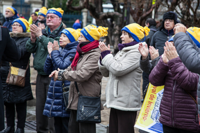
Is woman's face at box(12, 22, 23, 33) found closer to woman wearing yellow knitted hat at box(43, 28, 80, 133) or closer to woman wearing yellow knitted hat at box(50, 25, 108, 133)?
woman wearing yellow knitted hat at box(43, 28, 80, 133)

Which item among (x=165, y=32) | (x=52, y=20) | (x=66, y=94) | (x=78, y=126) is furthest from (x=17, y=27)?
(x=165, y=32)

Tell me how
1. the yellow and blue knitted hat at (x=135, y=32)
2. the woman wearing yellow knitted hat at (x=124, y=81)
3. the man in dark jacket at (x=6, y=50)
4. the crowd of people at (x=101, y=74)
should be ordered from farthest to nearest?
the yellow and blue knitted hat at (x=135, y=32)
the woman wearing yellow knitted hat at (x=124, y=81)
the man in dark jacket at (x=6, y=50)
the crowd of people at (x=101, y=74)

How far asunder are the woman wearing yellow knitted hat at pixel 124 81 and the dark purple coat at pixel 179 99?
26.7 inches

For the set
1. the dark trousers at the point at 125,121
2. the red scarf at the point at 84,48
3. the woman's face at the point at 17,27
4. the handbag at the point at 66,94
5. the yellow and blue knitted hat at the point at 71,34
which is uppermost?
the woman's face at the point at 17,27

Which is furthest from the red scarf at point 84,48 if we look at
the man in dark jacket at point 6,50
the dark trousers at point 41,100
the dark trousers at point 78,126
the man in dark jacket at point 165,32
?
the man in dark jacket at point 165,32

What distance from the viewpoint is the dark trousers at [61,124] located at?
4.96 m

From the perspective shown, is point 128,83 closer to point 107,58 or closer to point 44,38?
point 107,58

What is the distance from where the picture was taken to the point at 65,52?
201 inches

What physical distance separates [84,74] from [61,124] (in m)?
1.10

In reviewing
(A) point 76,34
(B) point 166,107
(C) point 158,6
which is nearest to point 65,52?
(A) point 76,34

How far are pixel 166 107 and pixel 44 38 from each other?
273 cm

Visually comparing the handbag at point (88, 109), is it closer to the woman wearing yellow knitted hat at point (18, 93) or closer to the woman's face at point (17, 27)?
the woman wearing yellow knitted hat at point (18, 93)

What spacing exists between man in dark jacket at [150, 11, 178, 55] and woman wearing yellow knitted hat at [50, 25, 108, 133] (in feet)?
6.48

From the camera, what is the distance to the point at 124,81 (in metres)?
4.26
